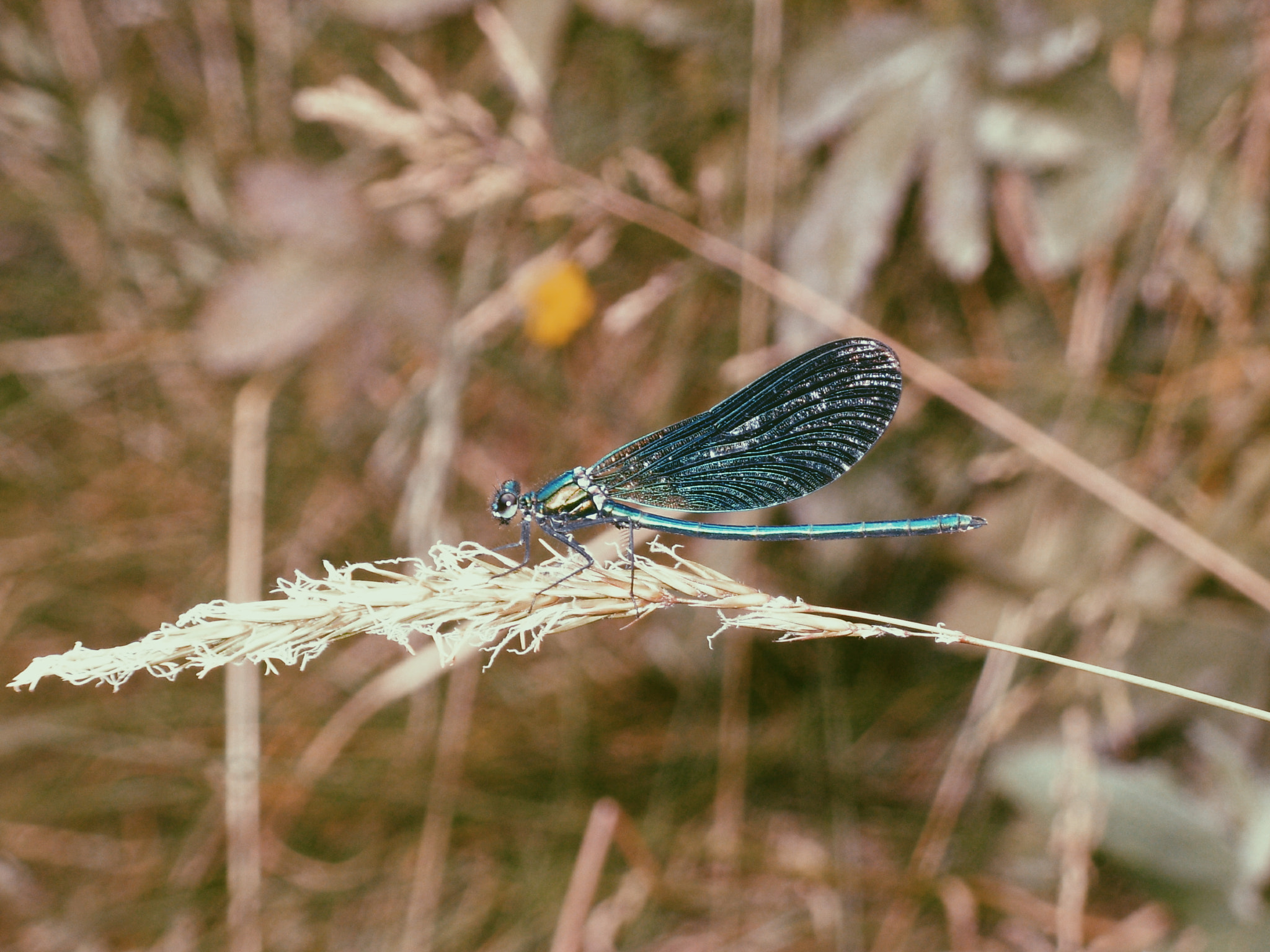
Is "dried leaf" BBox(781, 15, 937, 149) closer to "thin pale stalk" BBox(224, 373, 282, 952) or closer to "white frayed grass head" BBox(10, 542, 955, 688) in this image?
"white frayed grass head" BBox(10, 542, 955, 688)

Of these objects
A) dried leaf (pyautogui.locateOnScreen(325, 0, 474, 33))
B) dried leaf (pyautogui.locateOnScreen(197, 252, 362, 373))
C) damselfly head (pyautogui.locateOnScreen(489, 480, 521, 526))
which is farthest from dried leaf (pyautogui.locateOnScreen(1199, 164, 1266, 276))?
dried leaf (pyautogui.locateOnScreen(197, 252, 362, 373))

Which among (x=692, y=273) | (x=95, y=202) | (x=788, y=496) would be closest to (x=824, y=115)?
(x=692, y=273)

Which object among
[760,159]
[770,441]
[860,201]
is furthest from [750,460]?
[760,159]

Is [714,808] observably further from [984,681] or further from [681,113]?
[681,113]

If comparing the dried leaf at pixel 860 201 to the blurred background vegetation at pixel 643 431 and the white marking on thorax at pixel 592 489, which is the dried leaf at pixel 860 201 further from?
the white marking on thorax at pixel 592 489

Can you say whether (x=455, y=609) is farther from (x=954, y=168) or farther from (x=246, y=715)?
(x=954, y=168)

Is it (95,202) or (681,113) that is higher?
Result: (95,202)
